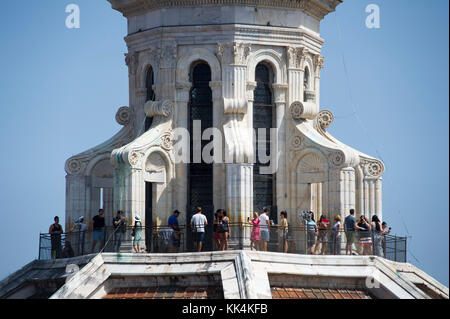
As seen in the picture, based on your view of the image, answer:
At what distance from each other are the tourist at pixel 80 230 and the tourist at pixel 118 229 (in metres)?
1.68

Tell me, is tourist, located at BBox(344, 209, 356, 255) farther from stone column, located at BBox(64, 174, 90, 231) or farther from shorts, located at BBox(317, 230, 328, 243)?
stone column, located at BBox(64, 174, 90, 231)

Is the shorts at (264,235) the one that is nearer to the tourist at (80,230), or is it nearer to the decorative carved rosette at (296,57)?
the tourist at (80,230)

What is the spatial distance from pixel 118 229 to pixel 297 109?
932cm

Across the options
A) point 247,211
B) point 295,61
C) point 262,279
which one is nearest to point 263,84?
point 295,61

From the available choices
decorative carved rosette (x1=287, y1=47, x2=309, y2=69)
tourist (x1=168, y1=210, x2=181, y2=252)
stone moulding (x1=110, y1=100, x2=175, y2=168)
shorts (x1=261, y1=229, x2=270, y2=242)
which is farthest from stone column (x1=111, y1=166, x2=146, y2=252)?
decorative carved rosette (x1=287, y1=47, x2=309, y2=69)

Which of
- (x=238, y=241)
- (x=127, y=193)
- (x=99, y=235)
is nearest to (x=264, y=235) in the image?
(x=238, y=241)

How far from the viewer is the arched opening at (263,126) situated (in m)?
67.4

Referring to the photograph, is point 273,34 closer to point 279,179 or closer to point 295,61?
point 295,61

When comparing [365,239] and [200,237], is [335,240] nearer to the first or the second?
[365,239]

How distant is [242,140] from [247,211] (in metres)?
2.85

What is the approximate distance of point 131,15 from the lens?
69000 mm

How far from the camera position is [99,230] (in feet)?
212

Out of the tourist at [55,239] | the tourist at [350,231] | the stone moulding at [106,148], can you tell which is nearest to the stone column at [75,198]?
the stone moulding at [106,148]

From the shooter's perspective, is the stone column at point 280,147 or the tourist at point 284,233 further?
the stone column at point 280,147
